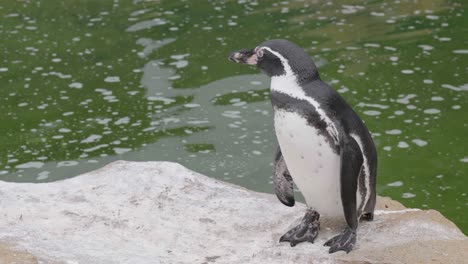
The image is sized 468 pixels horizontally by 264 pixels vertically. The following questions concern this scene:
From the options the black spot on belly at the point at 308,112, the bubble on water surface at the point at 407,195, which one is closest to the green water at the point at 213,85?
the bubble on water surface at the point at 407,195

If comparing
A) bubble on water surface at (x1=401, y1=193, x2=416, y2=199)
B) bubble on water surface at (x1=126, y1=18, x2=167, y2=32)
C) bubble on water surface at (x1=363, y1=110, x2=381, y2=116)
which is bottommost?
A: bubble on water surface at (x1=126, y1=18, x2=167, y2=32)

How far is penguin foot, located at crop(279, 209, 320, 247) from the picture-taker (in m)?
2.98

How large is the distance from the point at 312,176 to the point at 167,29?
4.57 m

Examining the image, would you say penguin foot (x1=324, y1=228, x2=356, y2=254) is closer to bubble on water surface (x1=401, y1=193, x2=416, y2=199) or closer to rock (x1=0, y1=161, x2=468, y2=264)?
rock (x1=0, y1=161, x2=468, y2=264)

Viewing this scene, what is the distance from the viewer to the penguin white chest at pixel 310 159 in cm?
280

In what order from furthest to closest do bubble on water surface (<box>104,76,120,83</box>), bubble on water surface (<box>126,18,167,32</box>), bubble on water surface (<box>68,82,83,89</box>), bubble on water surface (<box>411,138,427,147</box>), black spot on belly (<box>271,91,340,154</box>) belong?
bubble on water surface (<box>126,18,167,32</box>) → bubble on water surface (<box>104,76,120,83</box>) → bubble on water surface (<box>68,82,83,89</box>) → bubble on water surface (<box>411,138,427,147</box>) → black spot on belly (<box>271,91,340,154</box>)

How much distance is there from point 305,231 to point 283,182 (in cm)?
26

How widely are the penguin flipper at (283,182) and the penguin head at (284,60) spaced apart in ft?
1.33

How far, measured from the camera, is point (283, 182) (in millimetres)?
3197

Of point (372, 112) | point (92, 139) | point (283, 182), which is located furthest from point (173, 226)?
point (372, 112)

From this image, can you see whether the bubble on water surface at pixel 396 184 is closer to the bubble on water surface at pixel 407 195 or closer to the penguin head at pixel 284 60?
the bubble on water surface at pixel 407 195

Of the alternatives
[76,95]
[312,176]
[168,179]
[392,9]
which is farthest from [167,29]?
[312,176]

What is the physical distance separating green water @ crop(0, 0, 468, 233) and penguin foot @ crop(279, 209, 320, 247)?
52.8 inches

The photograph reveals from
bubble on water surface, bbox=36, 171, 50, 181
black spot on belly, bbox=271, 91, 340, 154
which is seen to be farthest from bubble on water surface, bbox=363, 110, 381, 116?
black spot on belly, bbox=271, 91, 340, 154
